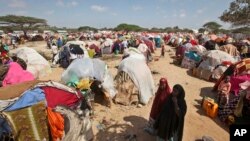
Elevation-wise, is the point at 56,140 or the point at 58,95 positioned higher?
the point at 58,95

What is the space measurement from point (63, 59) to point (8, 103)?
402 inches

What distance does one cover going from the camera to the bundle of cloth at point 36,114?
463 cm

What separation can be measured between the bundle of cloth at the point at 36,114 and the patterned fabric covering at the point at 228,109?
4.40 meters

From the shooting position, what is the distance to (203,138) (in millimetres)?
5922

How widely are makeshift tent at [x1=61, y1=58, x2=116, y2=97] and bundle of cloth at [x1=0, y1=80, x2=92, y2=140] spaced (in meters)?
2.05

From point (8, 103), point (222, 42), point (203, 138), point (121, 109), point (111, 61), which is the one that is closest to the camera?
point (8, 103)

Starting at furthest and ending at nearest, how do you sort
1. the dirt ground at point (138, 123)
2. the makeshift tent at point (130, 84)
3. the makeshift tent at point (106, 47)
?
the makeshift tent at point (106, 47) < the makeshift tent at point (130, 84) < the dirt ground at point (138, 123)

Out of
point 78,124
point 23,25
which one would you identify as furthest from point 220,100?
point 23,25

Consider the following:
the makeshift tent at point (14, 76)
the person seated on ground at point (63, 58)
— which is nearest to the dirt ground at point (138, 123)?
the makeshift tent at point (14, 76)

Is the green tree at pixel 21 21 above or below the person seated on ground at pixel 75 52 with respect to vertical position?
above

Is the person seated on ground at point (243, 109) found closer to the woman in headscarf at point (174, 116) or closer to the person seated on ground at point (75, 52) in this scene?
the woman in headscarf at point (174, 116)

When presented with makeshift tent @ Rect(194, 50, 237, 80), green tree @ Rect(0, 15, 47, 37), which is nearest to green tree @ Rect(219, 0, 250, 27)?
makeshift tent @ Rect(194, 50, 237, 80)

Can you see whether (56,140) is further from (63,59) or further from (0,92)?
(63,59)

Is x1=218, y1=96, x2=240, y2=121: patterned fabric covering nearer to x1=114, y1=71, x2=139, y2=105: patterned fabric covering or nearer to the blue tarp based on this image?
x1=114, y1=71, x2=139, y2=105: patterned fabric covering
